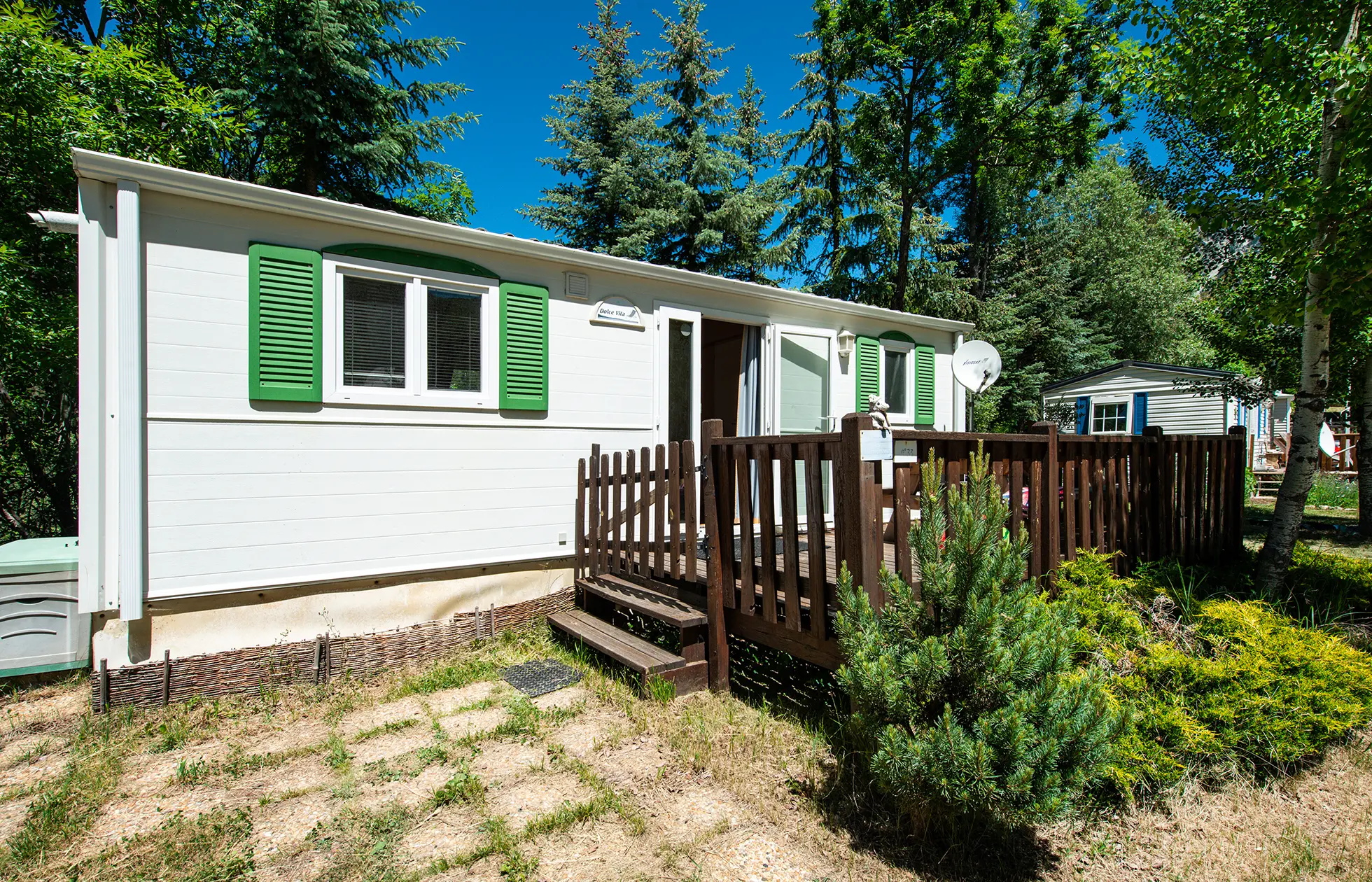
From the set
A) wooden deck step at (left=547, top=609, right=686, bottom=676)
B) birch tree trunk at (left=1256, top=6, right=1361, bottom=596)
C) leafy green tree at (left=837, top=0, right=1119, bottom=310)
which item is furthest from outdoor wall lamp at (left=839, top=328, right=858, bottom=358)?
leafy green tree at (left=837, top=0, right=1119, bottom=310)

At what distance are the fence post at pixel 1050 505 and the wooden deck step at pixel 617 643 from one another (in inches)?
82.2

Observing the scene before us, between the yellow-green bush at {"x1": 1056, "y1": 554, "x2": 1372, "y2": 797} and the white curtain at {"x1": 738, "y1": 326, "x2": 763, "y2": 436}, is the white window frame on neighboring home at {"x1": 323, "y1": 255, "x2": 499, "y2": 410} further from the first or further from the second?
the yellow-green bush at {"x1": 1056, "y1": 554, "x2": 1372, "y2": 797}

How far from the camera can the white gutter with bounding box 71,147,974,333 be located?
340 cm

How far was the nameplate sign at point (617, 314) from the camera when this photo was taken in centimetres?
510

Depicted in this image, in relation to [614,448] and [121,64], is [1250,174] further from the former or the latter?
[121,64]

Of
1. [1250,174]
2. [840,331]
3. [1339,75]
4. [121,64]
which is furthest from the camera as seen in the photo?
[121,64]

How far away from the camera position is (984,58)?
37.3 feet

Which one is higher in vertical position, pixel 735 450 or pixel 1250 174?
pixel 1250 174

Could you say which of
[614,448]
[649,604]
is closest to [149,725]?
[649,604]

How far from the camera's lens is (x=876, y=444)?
8.64 ft

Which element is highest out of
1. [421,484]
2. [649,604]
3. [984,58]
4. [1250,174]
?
[984,58]

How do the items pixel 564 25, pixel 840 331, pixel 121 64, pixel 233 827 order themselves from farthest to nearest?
pixel 564 25, pixel 121 64, pixel 840 331, pixel 233 827

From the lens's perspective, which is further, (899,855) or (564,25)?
(564,25)

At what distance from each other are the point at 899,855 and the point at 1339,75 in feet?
16.1
